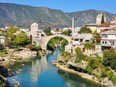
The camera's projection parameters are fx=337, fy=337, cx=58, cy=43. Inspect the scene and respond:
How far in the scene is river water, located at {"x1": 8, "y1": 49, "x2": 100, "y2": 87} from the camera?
118ft

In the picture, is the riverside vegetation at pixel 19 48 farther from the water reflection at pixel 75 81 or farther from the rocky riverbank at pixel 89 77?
the water reflection at pixel 75 81

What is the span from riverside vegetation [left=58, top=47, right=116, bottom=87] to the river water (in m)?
1.29

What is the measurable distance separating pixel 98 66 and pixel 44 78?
6443 millimetres

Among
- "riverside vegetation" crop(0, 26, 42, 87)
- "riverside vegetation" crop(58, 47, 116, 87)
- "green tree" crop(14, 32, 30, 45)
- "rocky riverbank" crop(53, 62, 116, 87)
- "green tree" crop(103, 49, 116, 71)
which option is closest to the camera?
"rocky riverbank" crop(53, 62, 116, 87)

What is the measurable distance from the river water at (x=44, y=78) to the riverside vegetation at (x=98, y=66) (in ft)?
4.22

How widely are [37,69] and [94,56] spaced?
9243 millimetres

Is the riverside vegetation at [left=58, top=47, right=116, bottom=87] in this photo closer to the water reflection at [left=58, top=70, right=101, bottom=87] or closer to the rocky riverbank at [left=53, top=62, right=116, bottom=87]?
the rocky riverbank at [left=53, top=62, right=116, bottom=87]

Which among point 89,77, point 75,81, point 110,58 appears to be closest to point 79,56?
point 89,77

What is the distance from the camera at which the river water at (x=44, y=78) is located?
118 feet

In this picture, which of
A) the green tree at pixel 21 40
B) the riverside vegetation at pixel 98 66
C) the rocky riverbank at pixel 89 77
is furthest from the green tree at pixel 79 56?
the green tree at pixel 21 40

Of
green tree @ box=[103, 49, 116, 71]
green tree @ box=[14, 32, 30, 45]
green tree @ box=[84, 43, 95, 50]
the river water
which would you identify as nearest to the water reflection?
the river water

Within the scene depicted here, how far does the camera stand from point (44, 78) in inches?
1550

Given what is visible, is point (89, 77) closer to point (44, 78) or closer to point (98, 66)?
point (98, 66)

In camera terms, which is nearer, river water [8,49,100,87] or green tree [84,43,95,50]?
river water [8,49,100,87]
